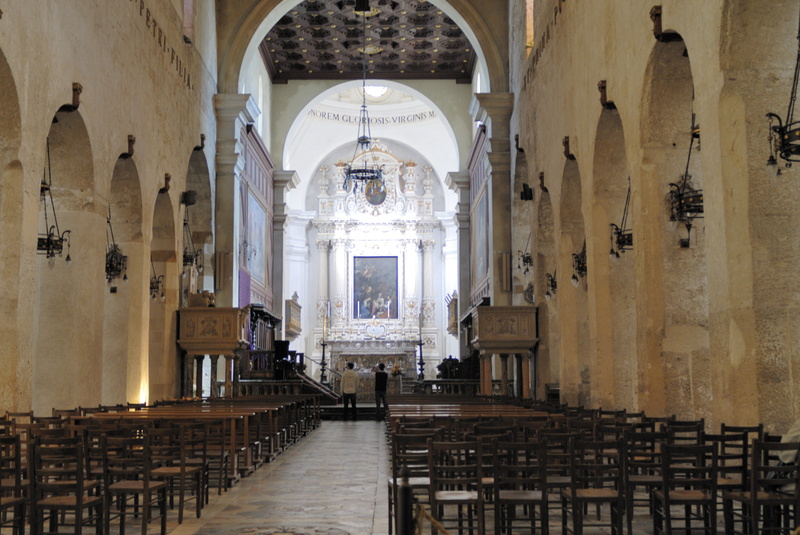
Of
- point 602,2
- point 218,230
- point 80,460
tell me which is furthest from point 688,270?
point 218,230

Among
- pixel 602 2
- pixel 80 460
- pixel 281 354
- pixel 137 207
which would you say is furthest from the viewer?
pixel 281 354

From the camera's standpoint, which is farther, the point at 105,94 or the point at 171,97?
the point at 171,97

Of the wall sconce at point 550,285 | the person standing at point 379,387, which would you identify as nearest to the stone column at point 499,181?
the wall sconce at point 550,285

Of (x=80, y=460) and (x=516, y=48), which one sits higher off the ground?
(x=516, y=48)

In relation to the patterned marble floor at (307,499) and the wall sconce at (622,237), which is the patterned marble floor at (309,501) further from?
the wall sconce at (622,237)

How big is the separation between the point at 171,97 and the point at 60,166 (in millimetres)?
5039

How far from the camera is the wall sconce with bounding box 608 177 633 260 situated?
12.3 m

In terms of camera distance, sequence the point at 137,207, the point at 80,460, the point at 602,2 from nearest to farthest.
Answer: the point at 80,460 < the point at 602,2 < the point at 137,207

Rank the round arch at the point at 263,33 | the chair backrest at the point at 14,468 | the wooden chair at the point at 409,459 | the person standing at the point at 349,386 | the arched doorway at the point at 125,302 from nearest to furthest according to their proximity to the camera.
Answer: the chair backrest at the point at 14,468, the wooden chair at the point at 409,459, the arched doorway at the point at 125,302, the person standing at the point at 349,386, the round arch at the point at 263,33

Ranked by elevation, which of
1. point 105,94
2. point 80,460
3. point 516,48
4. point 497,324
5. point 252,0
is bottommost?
point 80,460

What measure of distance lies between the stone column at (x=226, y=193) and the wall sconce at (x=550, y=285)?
25.4ft

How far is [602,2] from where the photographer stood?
12758 millimetres

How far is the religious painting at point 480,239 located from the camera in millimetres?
24297

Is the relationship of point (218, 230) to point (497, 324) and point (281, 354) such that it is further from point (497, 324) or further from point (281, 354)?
point (497, 324)
